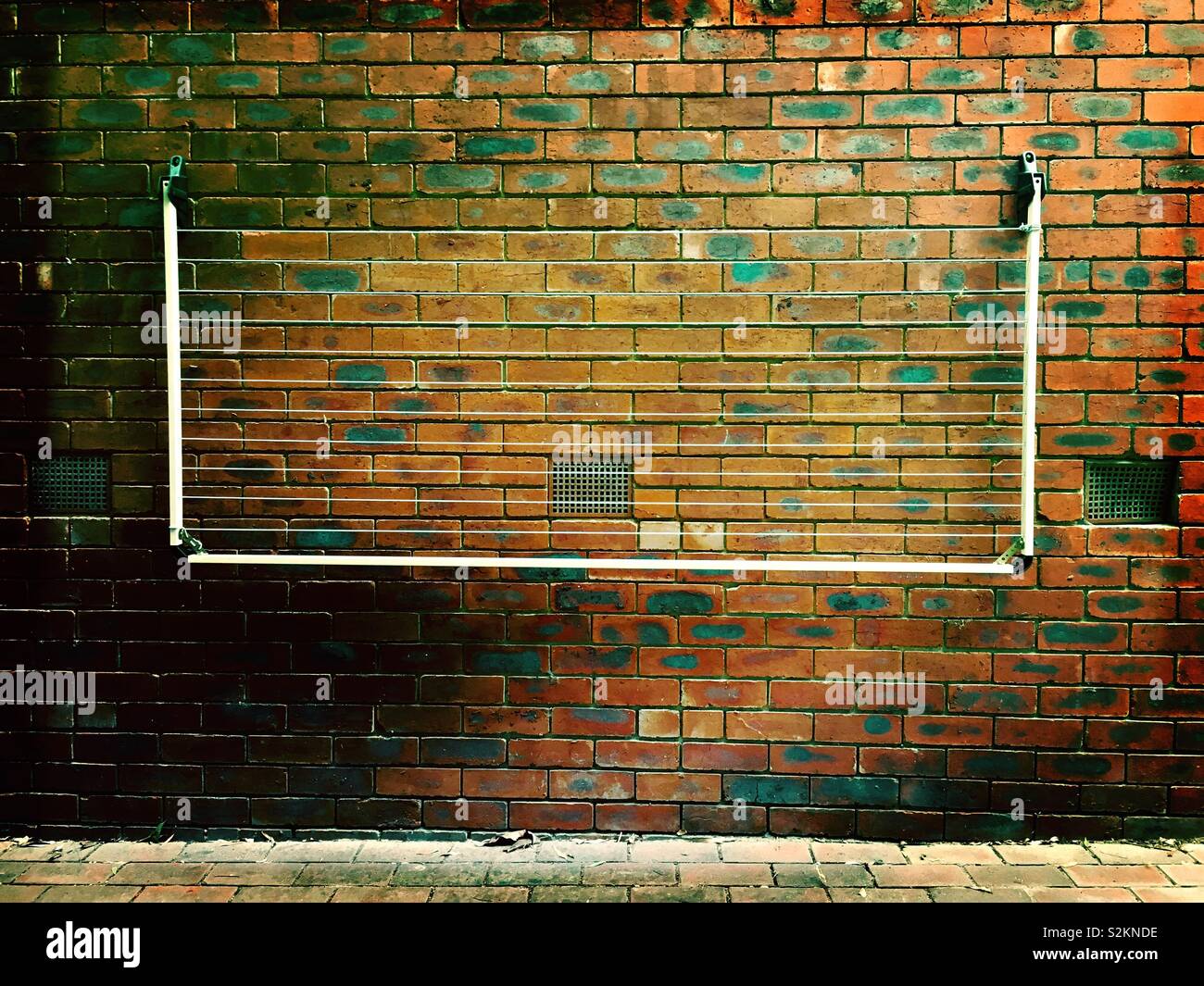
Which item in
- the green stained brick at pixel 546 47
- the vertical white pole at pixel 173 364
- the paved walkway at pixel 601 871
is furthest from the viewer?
the green stained brick at pixel 546 47

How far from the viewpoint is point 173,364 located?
115 inches

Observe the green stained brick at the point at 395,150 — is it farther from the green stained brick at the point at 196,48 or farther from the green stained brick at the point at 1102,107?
the green stained brick at the point at 1102,107

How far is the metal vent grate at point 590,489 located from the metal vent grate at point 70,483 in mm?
1680

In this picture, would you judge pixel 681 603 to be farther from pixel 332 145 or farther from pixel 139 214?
pixel 139 214

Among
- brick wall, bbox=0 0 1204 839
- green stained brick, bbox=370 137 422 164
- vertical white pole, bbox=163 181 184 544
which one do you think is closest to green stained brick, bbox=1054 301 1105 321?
brick wall, bbox=0 0 1204 839

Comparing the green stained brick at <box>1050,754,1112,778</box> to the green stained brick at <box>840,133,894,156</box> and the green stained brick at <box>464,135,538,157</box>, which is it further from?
the green stained brick at <box>464,135,538,157</box>

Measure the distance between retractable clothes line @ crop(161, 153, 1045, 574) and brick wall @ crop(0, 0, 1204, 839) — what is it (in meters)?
0.11

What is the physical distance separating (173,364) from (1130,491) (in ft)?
11.2

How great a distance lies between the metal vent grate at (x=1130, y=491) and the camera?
3055mm

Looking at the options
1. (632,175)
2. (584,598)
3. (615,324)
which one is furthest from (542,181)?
(584,598)

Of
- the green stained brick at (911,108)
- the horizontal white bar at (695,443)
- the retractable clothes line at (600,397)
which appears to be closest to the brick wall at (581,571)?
the green stained brick at (911,108)

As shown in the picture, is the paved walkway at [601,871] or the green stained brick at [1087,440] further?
the green stained brick at [1087,440]

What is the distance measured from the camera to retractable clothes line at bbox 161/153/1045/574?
304 cm
